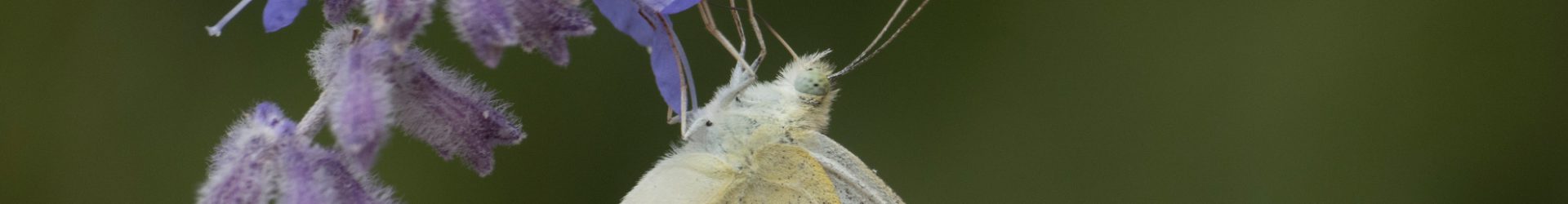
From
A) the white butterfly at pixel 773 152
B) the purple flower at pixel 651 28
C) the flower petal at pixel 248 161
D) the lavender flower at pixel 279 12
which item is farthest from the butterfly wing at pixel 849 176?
the flower petal at pixel 248 161

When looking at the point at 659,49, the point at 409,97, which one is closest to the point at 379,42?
the point at 409,97

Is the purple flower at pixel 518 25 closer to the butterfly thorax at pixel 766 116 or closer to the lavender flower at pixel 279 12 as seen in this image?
the lavender flower at pixel 279 12

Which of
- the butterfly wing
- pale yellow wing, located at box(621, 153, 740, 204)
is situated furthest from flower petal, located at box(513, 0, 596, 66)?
the butterfly wing

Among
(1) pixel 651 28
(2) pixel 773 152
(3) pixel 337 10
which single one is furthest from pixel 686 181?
(3) pixel 337 10

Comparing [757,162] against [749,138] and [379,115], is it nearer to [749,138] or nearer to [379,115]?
[749,138]

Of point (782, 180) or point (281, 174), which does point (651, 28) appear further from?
point (782, 180)

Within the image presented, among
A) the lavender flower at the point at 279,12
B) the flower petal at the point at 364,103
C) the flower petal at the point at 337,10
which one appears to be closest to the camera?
the flower petal at the point at 364,103
